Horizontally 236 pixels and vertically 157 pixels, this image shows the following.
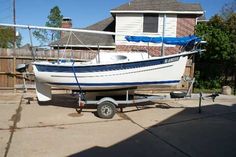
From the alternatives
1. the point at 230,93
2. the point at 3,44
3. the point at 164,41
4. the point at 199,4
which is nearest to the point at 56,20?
the point at 3,44

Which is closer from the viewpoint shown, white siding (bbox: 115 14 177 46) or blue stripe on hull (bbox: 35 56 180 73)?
blue stripe on hull (bbox: 35 56 180 73)

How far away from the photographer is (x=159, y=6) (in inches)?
931

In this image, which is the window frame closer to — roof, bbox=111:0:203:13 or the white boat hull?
roof, bbox=111:0:203:13

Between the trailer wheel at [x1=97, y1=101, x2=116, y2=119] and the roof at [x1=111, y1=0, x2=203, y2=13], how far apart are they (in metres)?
13.7

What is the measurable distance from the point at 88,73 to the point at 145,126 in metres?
2.84

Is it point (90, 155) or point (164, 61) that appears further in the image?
point (164, 61)

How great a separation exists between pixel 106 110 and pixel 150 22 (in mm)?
14104

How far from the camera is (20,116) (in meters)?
10.4

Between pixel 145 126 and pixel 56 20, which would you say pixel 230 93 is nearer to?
pixel 145 126

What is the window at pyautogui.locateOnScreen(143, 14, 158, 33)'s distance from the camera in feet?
76.0

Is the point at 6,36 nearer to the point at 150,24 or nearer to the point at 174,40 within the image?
the point at 150,24

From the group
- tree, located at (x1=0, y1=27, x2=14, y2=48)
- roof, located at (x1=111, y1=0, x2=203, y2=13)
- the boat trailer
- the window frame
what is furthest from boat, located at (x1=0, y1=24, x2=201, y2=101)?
tree, located at (x1=0, y1=27, x2=14, y2=48)

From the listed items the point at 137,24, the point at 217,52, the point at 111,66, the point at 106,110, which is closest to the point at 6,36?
the point at 137,24

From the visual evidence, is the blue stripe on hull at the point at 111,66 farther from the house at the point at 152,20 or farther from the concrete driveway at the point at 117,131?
the house at the point at 152,20
